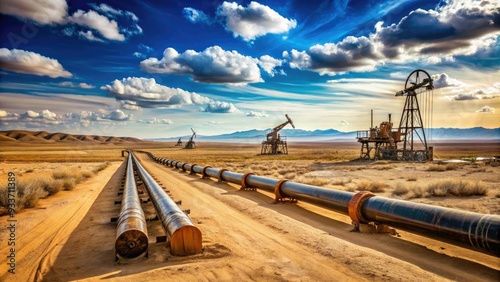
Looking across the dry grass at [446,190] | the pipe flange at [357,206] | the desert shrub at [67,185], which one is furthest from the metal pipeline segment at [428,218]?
the desert shrub at [67,185]

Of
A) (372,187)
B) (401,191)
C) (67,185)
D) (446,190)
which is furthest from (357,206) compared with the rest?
(67,185)

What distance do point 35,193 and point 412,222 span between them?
13.2 metres

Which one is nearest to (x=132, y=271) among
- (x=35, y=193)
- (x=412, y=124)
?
(x=35, y=193)

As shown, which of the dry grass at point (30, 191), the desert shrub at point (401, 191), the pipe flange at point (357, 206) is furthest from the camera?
the desert shrub at point (401, 191)

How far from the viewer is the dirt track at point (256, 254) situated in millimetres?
5180

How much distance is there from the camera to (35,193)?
41.4 ft

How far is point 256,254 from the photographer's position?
6.16 meters

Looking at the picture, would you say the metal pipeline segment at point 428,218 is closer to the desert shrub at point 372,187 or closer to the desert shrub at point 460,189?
the desert shrub at point 460,189

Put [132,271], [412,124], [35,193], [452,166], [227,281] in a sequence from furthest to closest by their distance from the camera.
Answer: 1. [412,124]
2. [452,166]
3. [35,193]
4. [132,271]
5. [227,281]

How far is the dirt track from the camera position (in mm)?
5180

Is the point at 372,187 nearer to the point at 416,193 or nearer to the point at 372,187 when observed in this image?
the point at 372,187

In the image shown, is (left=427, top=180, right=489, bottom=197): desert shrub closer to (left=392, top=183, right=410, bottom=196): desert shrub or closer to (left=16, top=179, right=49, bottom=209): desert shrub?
(left=392, top=183, right=410, bottom=196): desert shrub

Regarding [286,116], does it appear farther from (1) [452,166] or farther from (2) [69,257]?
(2) [69,257]

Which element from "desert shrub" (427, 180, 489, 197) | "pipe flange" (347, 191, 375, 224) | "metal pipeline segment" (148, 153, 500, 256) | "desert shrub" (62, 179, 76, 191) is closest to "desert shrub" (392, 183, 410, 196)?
"desert shrub" (427, 180, 489, 197)
